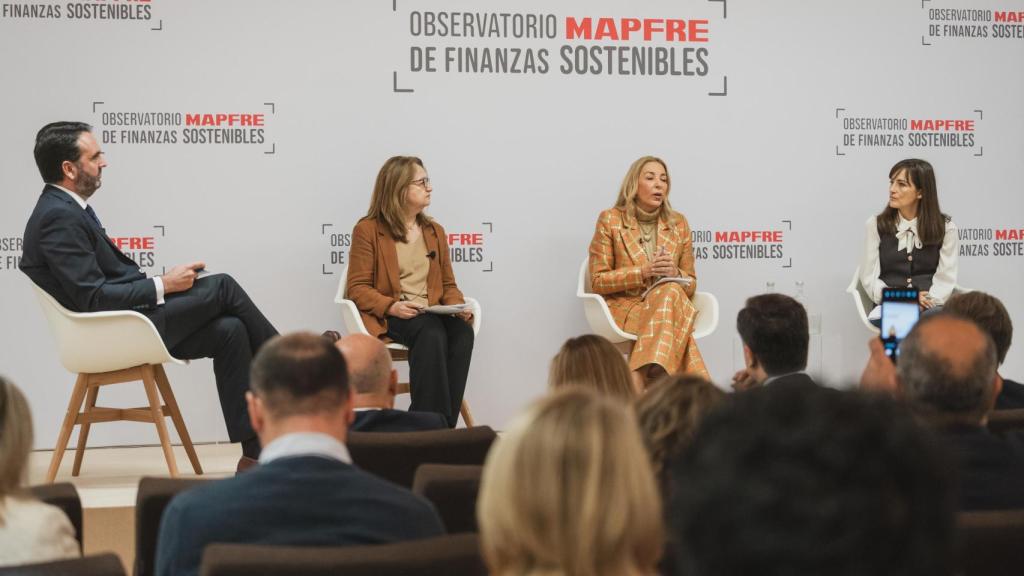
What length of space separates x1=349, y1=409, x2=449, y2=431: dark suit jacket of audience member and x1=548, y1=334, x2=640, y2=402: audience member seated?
0.50 metres

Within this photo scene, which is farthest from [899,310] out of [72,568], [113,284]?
[72,568]

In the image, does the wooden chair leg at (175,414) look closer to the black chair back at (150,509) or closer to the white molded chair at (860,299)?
the black chair back at (150,509)

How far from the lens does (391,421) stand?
10.0 ft

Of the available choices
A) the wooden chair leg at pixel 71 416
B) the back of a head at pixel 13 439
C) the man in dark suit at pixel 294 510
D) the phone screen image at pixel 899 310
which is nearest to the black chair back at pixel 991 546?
the man in dark suit at pixel 294 510

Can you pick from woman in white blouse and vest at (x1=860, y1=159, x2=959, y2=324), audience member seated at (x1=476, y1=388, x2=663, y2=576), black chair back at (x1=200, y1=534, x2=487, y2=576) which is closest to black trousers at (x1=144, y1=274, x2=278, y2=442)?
black chair back at (x1=200, y1=534, x2=487, y2=576)

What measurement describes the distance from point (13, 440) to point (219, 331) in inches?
111

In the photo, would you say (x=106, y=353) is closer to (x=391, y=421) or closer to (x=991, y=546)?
(x=391, y=421)

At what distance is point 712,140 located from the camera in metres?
6.41

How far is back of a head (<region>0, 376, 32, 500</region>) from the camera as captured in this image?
6.15 ft

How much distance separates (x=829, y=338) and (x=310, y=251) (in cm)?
293

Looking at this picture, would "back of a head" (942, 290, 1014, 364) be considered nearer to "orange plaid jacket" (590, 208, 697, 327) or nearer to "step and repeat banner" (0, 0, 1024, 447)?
"orange plaid jacket" (590, 208, 697, 327)

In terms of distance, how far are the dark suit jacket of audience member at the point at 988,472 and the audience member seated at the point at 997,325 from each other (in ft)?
4.22

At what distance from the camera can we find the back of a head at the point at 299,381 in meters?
2.03

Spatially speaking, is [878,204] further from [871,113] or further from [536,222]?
[536,222]
